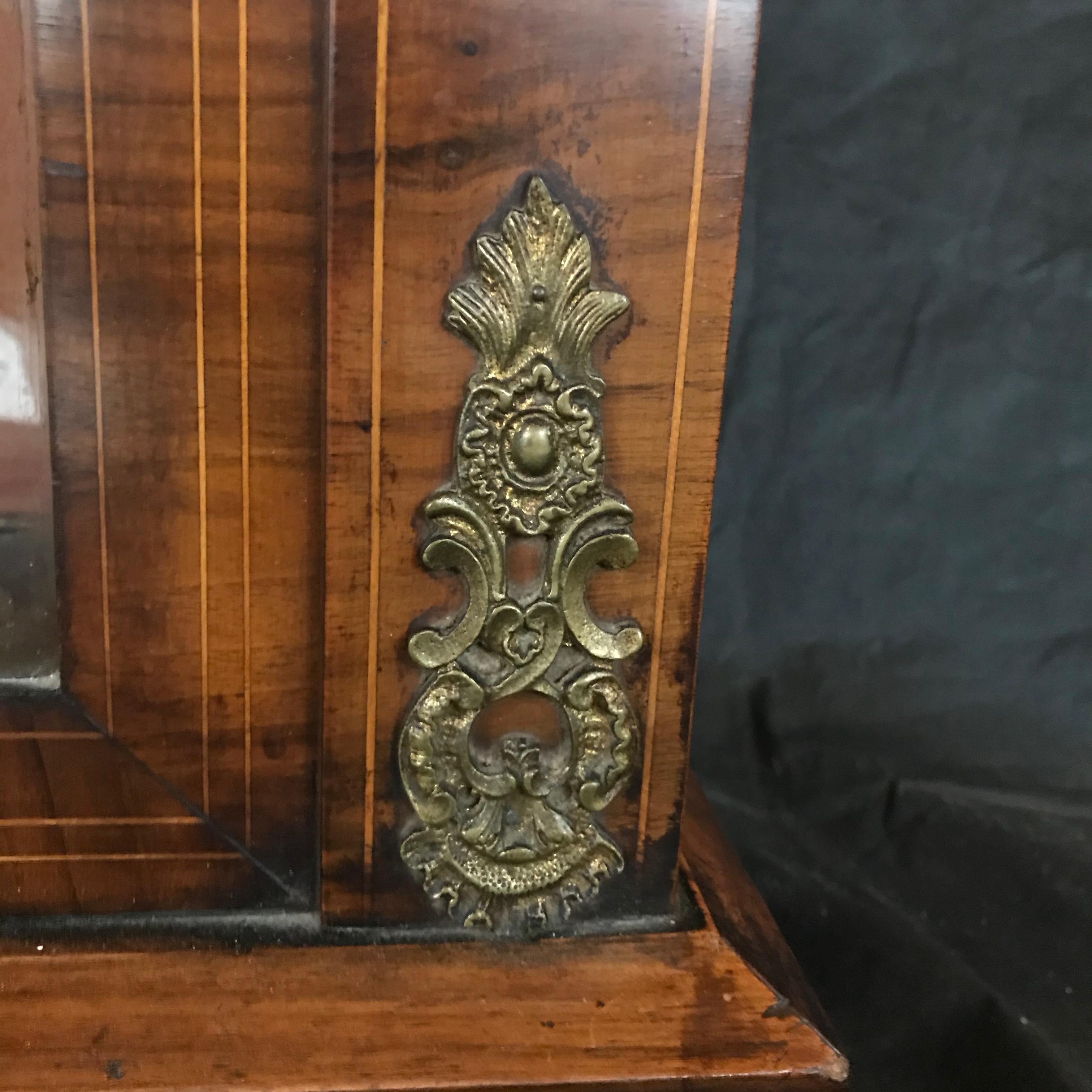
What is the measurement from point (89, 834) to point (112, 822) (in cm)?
1

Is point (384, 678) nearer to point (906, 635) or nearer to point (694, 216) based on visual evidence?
point (694, 216)

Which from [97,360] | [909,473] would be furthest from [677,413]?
[909,473]

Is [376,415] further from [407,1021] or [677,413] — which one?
[407,1021]

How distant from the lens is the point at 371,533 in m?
0.49

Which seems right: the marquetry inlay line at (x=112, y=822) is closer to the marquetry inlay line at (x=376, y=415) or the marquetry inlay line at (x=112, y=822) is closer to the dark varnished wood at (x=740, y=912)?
the marquetry inlay line at (x=376, y=415)

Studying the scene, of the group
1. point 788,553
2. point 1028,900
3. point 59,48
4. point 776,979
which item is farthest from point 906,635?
point 59,48

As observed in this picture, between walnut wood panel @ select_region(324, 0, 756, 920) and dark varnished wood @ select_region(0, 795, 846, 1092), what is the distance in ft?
0.25

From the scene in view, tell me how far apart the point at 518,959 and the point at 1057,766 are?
1.59 feet

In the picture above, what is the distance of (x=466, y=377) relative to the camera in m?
0.48

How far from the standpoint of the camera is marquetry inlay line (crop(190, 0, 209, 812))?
0.46 metres

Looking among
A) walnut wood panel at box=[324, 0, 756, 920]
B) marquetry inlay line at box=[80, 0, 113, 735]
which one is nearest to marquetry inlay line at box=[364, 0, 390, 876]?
walnut wood panel at box=[324, 0, 756, 920]

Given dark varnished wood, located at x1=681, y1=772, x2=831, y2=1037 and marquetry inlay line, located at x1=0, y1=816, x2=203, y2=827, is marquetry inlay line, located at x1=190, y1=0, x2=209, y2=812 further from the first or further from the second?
Answer: dark varnished wood, located at x1=681, y1=772, x2=831, y2=1037

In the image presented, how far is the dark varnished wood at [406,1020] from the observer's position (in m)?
0.46

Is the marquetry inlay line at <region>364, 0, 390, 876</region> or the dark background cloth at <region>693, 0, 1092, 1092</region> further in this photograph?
the dark background cloth at <region>693, 0, 1092, 1092</region>
